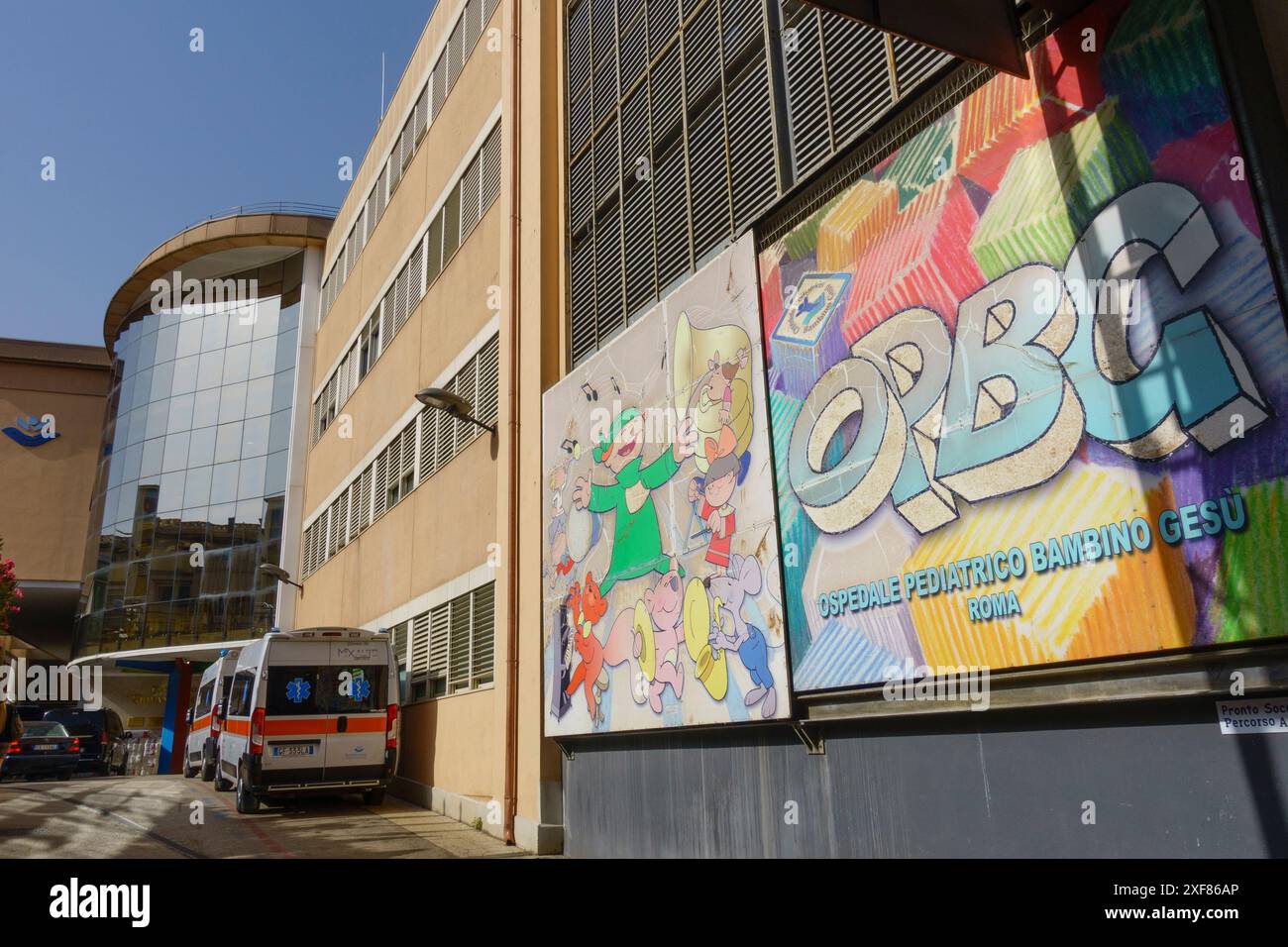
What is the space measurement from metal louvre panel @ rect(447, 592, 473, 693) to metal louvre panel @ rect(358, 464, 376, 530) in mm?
7446

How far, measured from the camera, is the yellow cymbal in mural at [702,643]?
8211 mm

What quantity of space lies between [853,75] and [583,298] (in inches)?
232

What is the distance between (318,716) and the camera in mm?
15055

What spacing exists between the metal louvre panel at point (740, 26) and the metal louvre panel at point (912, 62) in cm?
230

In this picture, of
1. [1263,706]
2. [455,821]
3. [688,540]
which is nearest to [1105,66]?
[1263,706]

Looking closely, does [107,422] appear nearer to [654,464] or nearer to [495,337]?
[495,337]

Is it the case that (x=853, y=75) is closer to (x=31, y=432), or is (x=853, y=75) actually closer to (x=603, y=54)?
(x=603, y=54)

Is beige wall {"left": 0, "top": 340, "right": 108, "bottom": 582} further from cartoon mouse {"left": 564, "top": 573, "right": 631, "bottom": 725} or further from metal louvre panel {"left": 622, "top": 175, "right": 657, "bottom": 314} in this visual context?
metal louvre panel {"left": 622, "top": 175, "right": 657, "bottom": 314}

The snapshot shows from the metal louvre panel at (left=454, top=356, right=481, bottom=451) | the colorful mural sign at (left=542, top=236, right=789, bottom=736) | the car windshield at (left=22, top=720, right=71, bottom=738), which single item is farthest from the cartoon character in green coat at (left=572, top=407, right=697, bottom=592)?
the car windshield at (left=22, top=720, right=71, bottom=738)

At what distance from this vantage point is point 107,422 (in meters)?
40.8

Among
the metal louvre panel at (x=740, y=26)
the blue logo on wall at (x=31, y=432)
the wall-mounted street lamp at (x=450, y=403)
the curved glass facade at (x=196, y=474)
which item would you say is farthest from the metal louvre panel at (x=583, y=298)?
the blue logo on wall at (x=31, y=432)

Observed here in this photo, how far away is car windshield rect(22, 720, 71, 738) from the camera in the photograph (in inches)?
985

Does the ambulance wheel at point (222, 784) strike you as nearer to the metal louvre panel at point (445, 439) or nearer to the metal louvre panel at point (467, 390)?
the metal louvre panel at point (445, 439)

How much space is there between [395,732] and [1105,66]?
13982mm
